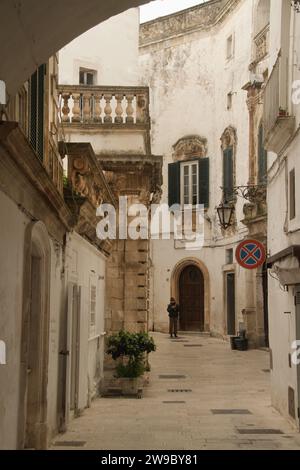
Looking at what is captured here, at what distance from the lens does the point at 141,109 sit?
15516 millimetres

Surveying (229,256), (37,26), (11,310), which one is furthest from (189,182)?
(37,26)

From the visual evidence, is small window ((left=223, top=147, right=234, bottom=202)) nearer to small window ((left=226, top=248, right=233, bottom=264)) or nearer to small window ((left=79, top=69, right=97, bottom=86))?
→ small window ((left=226, top=248, right=233, bottom=264))

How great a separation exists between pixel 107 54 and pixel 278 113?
31.2ft

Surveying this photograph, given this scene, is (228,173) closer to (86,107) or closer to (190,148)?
(190,148)

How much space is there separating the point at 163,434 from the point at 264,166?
1417 centimetres


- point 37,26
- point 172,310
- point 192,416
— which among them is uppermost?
point 37,26

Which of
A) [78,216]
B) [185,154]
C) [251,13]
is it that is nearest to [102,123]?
[78,216]

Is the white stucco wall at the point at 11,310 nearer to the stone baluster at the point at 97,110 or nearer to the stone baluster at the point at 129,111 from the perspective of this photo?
the stone baluster at the point at 97,110

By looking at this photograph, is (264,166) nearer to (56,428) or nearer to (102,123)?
(102,123)

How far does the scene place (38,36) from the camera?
18.1 ft

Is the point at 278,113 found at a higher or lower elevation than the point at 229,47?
lower

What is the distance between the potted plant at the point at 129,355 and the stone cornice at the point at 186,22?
17.7 meters

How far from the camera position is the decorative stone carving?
29328mm

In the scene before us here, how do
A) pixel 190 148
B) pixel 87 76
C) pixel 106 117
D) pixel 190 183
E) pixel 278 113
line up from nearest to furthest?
1. pixel 278 113
2. pixel 106 117
3. pixel 87 76
4. pixel 190 183
5. pixel 190 148
